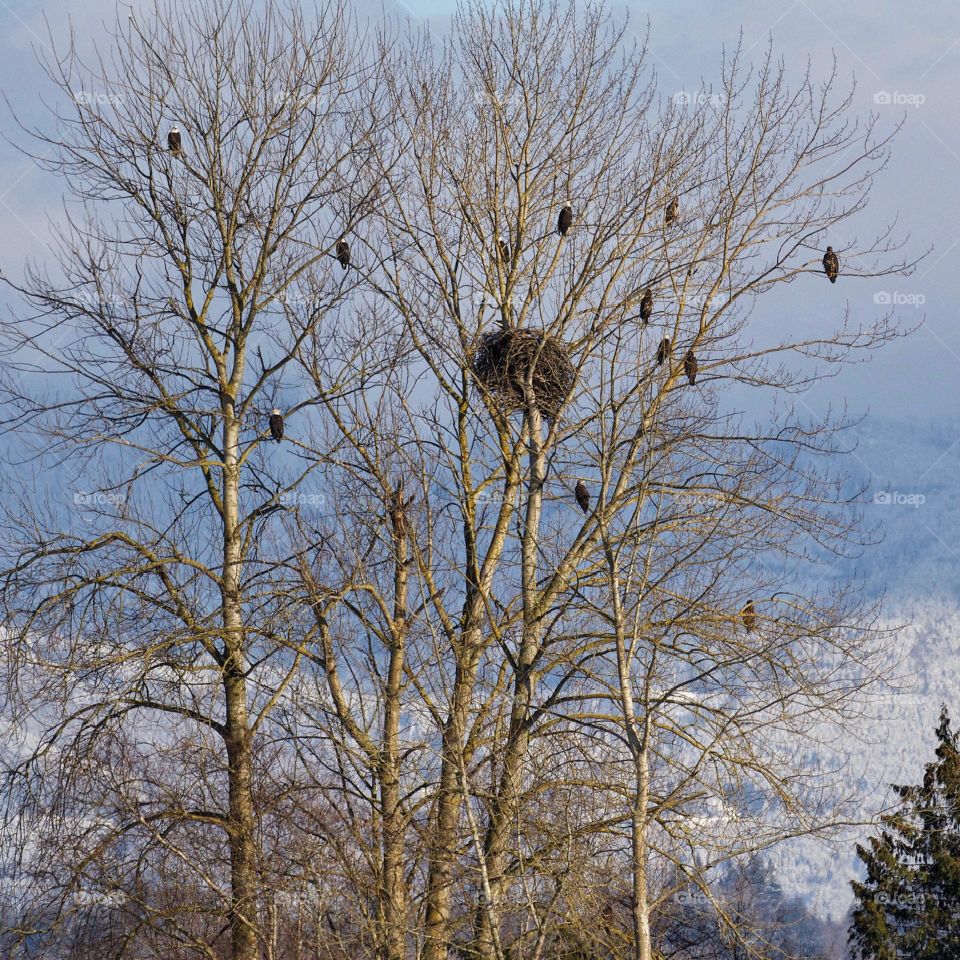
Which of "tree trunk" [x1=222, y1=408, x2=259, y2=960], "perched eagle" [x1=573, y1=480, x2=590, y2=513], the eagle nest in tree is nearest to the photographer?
"tree trunk" [x1=222, y1=408, x2=259, y2=960]

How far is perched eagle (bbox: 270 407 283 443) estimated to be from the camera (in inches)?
441

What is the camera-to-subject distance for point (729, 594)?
10445mm

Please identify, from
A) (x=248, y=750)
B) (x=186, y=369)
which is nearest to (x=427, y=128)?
(x=186, y=369)

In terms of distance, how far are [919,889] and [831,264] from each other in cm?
1871

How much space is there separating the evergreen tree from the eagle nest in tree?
1482 centimetres

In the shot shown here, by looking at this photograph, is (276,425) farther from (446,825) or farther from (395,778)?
(446,825)

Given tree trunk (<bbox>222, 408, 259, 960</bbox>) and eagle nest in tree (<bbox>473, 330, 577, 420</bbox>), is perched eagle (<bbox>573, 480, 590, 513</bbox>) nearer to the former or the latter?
eagle nest in tree (<bbox>473, 330, 577, 420</bbox>)

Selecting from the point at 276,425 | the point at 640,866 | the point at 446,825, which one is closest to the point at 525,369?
the point at 276,425

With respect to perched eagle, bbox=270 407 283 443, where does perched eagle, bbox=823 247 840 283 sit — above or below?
above

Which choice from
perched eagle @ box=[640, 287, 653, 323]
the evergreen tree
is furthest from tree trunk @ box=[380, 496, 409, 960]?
the evergreen tree

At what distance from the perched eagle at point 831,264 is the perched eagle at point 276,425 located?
5.23 m

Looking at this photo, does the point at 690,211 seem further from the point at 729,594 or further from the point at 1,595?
→ the point at 1,595

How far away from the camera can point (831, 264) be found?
11016 mm

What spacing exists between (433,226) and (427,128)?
3.30ft
